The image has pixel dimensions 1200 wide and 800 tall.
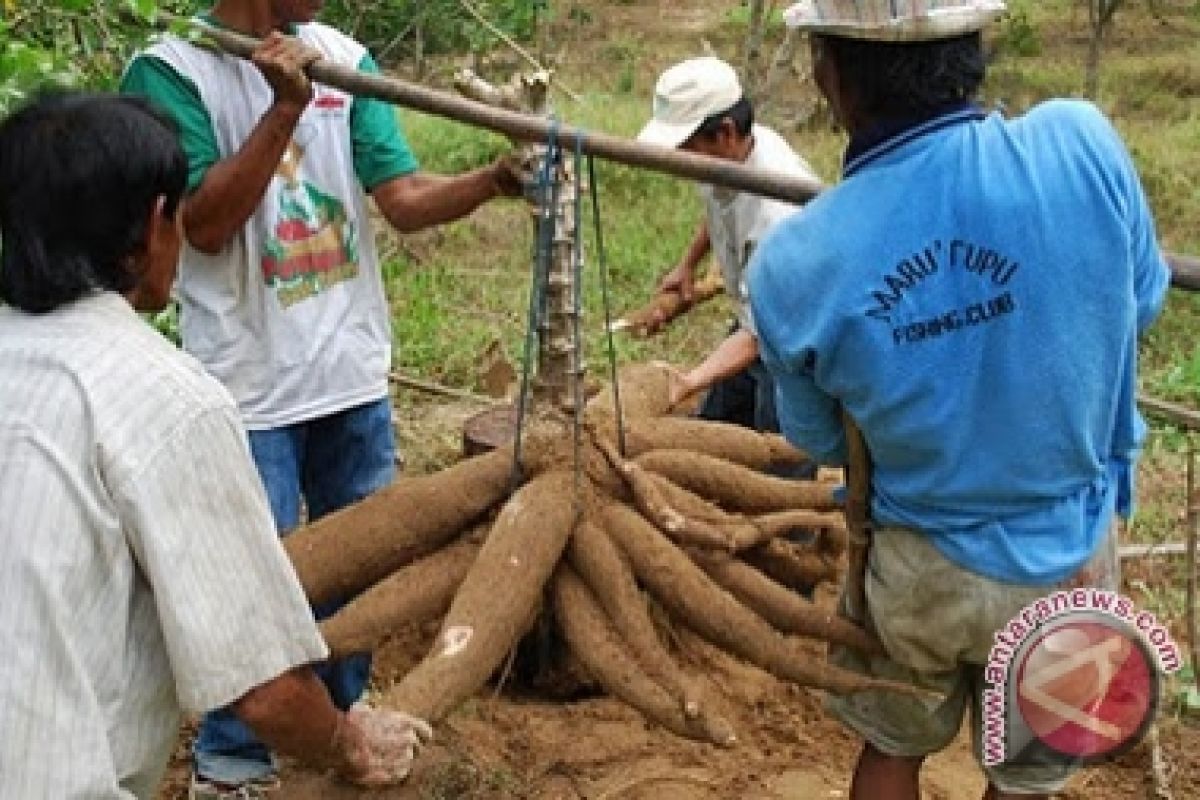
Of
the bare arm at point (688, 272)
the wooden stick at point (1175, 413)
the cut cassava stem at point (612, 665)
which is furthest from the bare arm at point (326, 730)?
the wooden stick at point (1175, 413)

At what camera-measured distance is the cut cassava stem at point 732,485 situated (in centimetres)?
334

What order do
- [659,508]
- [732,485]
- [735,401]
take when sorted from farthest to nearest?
[735,401]
[732,485]
[659,508]

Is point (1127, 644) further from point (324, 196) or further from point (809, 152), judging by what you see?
point (809, 152)

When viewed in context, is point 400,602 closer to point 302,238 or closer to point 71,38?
point 302,238

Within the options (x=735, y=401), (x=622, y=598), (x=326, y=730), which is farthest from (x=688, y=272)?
(x=326, y=730)

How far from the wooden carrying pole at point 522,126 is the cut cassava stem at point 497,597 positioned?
707 millimetres

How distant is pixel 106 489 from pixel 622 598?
1458mm

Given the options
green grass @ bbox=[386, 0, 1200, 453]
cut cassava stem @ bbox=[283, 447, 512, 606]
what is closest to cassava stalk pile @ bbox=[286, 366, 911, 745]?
cut cassava stem @ bbox=[283, 447, 512, 606]

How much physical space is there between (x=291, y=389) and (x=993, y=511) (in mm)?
1344

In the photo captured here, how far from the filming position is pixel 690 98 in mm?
3504

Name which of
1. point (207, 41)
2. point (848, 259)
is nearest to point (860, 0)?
point (848, 259)

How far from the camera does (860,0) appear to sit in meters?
1.99

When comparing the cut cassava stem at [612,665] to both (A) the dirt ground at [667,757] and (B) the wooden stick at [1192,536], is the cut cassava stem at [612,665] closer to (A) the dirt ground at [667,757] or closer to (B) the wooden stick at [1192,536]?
(A) the dirt ground at [667,757]

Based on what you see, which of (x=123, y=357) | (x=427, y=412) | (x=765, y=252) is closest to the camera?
(x=123, y=357)
